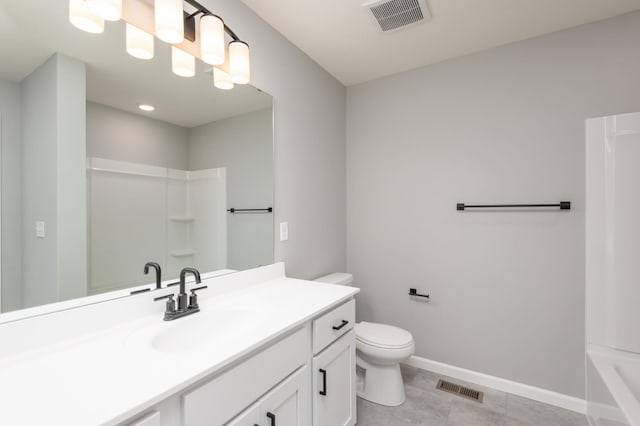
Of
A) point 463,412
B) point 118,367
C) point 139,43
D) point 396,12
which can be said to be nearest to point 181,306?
point 118,367

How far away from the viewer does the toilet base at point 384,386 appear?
189 cm

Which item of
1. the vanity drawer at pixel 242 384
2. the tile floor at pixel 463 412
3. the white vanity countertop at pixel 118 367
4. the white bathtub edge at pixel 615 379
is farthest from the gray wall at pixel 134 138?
the white bathtub edge at pixel 615 379

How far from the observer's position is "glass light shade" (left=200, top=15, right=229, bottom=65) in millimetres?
1331

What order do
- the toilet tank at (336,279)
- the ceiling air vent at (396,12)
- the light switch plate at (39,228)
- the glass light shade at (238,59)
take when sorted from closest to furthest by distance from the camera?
the light switch plate at (39,228) < the glass light shade at (238,59) < the ceiling air vent at (396,12) < the toilet tank at (336,279)

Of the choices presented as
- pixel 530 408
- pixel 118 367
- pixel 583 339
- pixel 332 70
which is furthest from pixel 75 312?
pixel 583 339

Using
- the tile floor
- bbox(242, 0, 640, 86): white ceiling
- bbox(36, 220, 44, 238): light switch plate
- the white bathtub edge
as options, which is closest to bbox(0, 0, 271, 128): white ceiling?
bbox(36, 220, 44, 238): light switch plate

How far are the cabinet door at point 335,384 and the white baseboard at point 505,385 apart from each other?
971 millimetres

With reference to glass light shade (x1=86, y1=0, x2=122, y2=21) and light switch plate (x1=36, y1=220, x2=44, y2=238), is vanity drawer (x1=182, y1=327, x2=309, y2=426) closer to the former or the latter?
light switch plate (x1=36, y1=220, x2=44, y2=238)

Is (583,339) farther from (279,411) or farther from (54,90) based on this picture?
(54,90)

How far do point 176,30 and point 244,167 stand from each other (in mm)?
698

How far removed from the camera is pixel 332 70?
7.82 feet

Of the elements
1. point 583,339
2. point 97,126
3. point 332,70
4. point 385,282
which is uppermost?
point 332,70

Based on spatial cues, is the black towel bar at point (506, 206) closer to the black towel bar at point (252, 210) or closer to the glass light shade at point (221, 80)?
the black towel bar at point (252, 210)

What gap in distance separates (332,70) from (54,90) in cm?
185
